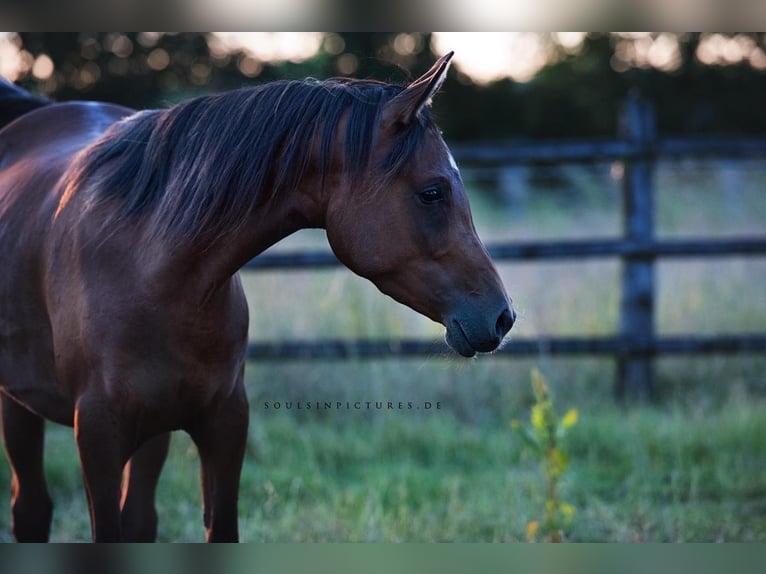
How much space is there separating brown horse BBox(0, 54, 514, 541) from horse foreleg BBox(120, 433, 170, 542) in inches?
11.8

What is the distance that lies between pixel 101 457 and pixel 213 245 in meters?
0.55

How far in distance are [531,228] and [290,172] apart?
553 centimetres

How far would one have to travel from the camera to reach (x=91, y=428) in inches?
80.8

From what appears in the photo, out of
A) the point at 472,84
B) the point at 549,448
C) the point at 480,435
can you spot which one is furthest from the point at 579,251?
the point at 472,84

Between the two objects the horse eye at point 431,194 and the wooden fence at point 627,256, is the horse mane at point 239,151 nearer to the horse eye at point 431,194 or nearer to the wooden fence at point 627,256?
the horse eye at point 431,194

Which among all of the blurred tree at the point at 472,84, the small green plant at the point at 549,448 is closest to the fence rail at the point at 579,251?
the blurred tree at the point at 472,84

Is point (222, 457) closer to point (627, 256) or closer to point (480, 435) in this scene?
point (480, 435)

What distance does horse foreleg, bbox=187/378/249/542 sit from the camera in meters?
2.15

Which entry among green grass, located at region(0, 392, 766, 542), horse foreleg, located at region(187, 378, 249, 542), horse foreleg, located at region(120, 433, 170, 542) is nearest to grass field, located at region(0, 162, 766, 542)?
green grass, located at region(0, 392, 766, 542)

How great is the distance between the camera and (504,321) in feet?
6.30

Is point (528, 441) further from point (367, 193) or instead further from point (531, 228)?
point (531, 228)

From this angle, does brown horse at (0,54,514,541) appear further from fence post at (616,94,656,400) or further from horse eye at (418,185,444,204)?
fence post at (616,94,656,400)

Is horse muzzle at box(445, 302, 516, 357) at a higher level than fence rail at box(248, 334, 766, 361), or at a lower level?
higher

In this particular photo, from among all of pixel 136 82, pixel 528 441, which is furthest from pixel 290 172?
pixel 136 82
